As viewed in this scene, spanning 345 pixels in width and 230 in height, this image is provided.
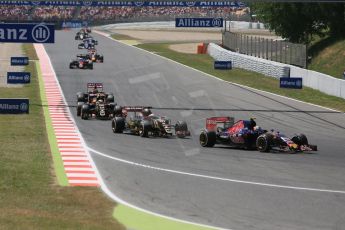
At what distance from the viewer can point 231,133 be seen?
2105 cm

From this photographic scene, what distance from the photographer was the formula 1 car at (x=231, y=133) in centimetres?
2066

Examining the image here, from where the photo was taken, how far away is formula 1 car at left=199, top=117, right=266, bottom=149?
2066cm

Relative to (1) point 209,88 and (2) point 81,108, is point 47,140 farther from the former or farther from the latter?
(1) point 209,88

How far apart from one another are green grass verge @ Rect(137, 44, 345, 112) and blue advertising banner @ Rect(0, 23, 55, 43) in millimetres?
12431

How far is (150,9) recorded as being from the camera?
4948 inches

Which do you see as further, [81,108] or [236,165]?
[81,108]

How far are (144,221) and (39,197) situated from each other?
2.69 m

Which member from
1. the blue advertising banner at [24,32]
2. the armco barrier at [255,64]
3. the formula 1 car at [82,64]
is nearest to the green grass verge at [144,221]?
the blue advertising banner at [24,32]

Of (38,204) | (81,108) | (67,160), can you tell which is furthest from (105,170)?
(81,108)

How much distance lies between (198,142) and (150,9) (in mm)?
105133

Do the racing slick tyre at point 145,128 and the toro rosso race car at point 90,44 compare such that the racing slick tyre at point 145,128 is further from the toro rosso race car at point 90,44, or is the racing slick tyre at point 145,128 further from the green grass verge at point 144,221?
the toro rosso race car at point 90,44

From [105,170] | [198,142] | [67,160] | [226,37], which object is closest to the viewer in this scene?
[105,170]

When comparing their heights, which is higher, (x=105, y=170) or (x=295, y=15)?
(x=295, y=15)

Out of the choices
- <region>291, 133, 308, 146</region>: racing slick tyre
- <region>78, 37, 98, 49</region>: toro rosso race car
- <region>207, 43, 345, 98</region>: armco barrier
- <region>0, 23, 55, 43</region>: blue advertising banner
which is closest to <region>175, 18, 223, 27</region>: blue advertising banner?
<region>207, 43, 345, 98</region>: armco barrier
